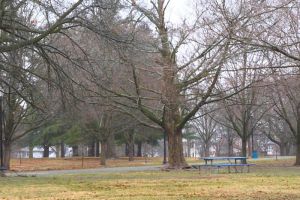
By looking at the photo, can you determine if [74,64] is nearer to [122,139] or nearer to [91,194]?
[91,194]

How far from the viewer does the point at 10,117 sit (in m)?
34.1

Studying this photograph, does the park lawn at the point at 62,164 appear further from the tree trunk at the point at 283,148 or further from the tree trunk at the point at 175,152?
the tree trunk at the point at 283,148

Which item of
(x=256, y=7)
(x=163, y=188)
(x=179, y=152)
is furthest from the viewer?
(x=179, y=152)

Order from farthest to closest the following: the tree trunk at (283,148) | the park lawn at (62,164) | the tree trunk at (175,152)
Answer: the tree trunk at (283,148), the park lawn at (62,164), the tree trunk at (175,152)

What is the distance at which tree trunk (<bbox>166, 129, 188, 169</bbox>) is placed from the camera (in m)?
30.0

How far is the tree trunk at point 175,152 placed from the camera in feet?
98.4

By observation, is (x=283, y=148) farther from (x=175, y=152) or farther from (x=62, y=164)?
(x=175, y=152)

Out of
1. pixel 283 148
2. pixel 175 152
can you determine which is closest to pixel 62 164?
pixel 175 152

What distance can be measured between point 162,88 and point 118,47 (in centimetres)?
891

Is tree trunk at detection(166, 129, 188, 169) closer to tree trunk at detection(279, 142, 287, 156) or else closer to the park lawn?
Result: the park lawn

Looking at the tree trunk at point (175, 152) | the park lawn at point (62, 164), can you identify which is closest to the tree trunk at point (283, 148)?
the park lawn at point (62, 164)

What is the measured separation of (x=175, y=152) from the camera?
30375mm

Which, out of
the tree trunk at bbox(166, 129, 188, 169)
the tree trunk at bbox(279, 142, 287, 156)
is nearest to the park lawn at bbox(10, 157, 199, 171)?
the tree trunk at bbox(166, 129, 188, 169)

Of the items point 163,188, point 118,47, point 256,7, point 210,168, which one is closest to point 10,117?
point 210,168
